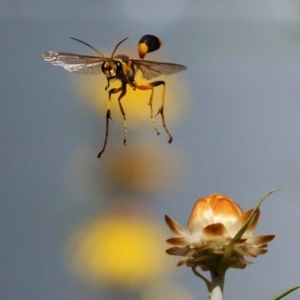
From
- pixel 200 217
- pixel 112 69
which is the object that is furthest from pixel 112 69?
pixel 200 217

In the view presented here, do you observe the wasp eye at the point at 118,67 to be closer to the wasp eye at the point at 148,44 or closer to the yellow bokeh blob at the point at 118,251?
the wasp eye at the point at 148,44

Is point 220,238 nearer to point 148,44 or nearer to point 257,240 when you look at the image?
point 257,240

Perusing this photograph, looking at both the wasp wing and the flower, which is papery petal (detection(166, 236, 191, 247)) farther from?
the wasp wing

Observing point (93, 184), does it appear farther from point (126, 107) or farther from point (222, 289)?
point (222, 289)

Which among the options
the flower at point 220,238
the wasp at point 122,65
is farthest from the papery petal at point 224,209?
the wasp at point 122,65

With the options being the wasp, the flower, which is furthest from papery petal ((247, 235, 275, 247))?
the wasp

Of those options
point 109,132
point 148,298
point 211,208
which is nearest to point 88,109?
point 109,132
